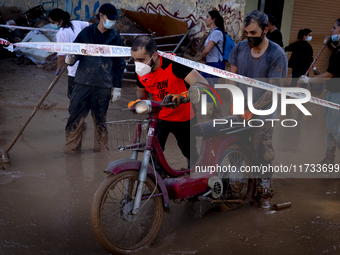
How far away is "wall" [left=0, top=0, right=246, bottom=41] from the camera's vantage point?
31.3 feet

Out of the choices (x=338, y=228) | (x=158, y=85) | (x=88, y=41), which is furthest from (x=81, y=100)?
(x=338, y=228)

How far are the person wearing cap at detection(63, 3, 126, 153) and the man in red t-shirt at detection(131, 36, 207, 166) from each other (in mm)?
1725

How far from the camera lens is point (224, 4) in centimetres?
971

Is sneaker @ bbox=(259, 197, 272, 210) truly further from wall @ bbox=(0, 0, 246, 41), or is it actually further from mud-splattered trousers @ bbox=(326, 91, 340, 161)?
wall @ bbox=(0, 0, 246, 41)

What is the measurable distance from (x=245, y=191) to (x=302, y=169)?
1.58m

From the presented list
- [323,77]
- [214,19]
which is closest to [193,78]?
[323,77]

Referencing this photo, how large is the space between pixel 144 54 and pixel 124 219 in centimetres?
147

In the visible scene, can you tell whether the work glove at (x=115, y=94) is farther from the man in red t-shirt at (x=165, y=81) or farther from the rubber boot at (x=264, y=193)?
the rubber boot at (x=264, y=193)

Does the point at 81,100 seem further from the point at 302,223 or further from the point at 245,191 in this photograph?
the point at 302,223

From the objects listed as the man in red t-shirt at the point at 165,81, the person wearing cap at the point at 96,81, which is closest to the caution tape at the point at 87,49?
the person wearing cap at the point at 96,81

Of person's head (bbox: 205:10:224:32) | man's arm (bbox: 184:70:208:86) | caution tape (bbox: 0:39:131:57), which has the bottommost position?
man's arm (bbox: 184:70:208:86)

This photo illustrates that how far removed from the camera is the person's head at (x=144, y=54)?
3.00 m

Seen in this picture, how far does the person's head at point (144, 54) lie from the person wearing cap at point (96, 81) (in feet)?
6.77

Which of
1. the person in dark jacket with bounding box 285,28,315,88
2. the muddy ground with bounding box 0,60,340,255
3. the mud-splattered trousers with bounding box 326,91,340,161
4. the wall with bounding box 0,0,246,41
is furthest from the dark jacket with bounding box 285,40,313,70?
the mud-splattered trousers with bounding box 326,91,340,161
